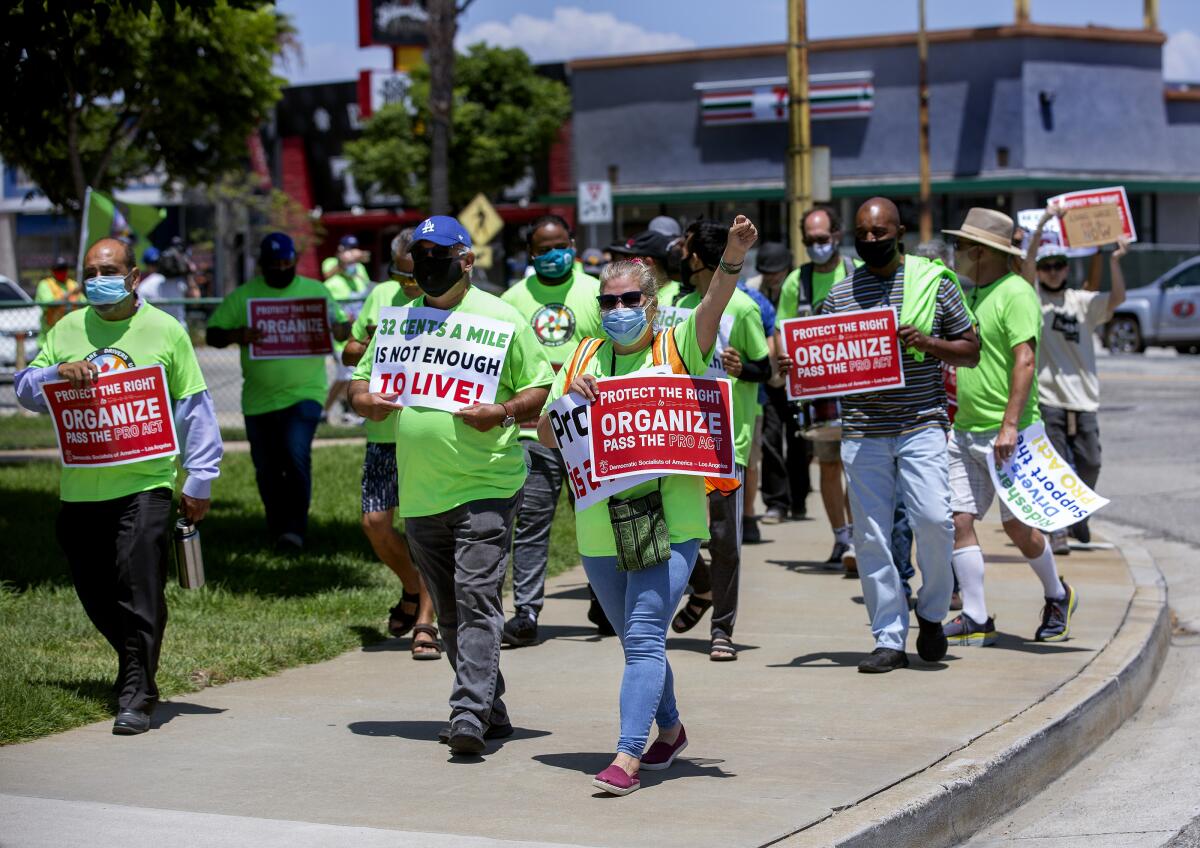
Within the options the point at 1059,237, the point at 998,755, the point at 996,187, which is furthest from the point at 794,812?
the point at 996,187

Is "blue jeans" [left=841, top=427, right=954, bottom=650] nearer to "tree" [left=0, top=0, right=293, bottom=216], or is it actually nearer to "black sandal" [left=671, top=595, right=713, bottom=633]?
"black sandal" [left=671, top=595, right=713, bottom=633]

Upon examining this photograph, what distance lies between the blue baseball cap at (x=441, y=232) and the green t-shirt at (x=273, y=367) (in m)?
4.61

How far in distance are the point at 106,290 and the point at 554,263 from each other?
2.67 metres

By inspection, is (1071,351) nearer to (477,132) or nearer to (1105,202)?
(1105,202)

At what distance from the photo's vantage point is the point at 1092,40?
148 ft

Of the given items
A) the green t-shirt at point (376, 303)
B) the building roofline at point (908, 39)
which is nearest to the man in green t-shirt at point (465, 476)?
the green t-shirt at point (376, 303)

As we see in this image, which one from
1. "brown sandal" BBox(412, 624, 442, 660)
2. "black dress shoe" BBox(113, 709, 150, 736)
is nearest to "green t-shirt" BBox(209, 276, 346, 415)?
"brown sandal" BBox(412, 624, 442, 660)

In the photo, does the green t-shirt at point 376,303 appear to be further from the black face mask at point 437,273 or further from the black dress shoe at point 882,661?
the black dress shoe at point 882,661

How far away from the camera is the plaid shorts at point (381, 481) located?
28.2 ft

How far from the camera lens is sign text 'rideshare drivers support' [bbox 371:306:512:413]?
655 centimetres

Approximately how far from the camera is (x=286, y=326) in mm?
11062

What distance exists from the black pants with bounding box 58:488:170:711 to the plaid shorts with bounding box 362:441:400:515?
62.0 inches

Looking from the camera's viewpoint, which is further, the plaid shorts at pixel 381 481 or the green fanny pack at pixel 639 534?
the plaid shorts at pixel 381 481

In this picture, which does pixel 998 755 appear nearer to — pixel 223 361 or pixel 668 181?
pixel 223 361
